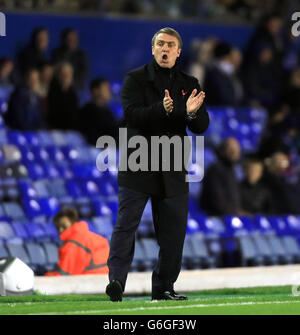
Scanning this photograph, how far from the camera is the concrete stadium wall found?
9188 millimetres

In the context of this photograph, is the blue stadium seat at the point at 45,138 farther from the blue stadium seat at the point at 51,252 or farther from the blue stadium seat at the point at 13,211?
the blue stadium seat at the point at 51,252

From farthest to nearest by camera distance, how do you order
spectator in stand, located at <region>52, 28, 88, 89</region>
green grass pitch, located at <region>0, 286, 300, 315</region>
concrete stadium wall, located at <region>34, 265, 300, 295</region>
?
1. spectator in stand, located at <region>52, 28, 88, 89</region>
2. concrete stadium wall, located at <region>34, 265, 300, 295</region>
3. green grass pitch, located at <region>0, 286, 300, 315</region>

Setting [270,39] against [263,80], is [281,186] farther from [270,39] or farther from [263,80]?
[270,39]

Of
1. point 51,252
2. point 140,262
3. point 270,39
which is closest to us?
point 51,252

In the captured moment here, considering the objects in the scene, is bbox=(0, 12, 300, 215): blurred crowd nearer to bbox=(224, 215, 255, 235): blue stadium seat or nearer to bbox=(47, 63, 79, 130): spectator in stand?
→ bbox=(47, 63, 79, 130): spectator in stand

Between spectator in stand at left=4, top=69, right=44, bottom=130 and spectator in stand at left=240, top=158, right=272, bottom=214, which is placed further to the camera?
spectator in stand at left=240, top=158, right=272, bottom=214

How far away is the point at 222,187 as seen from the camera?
13508 mm

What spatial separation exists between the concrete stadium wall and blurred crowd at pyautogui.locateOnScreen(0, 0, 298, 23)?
22.8 feet

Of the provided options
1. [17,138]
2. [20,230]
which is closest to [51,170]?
[17,138]

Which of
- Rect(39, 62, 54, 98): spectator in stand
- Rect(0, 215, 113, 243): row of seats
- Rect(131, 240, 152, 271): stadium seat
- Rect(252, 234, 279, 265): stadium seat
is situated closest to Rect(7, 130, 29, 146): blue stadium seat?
Rect(39, 62, 54, 98): spectator in stand

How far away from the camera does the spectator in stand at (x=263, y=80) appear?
17.8m

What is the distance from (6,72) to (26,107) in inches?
36.9

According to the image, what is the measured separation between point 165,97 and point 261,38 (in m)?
11.0
